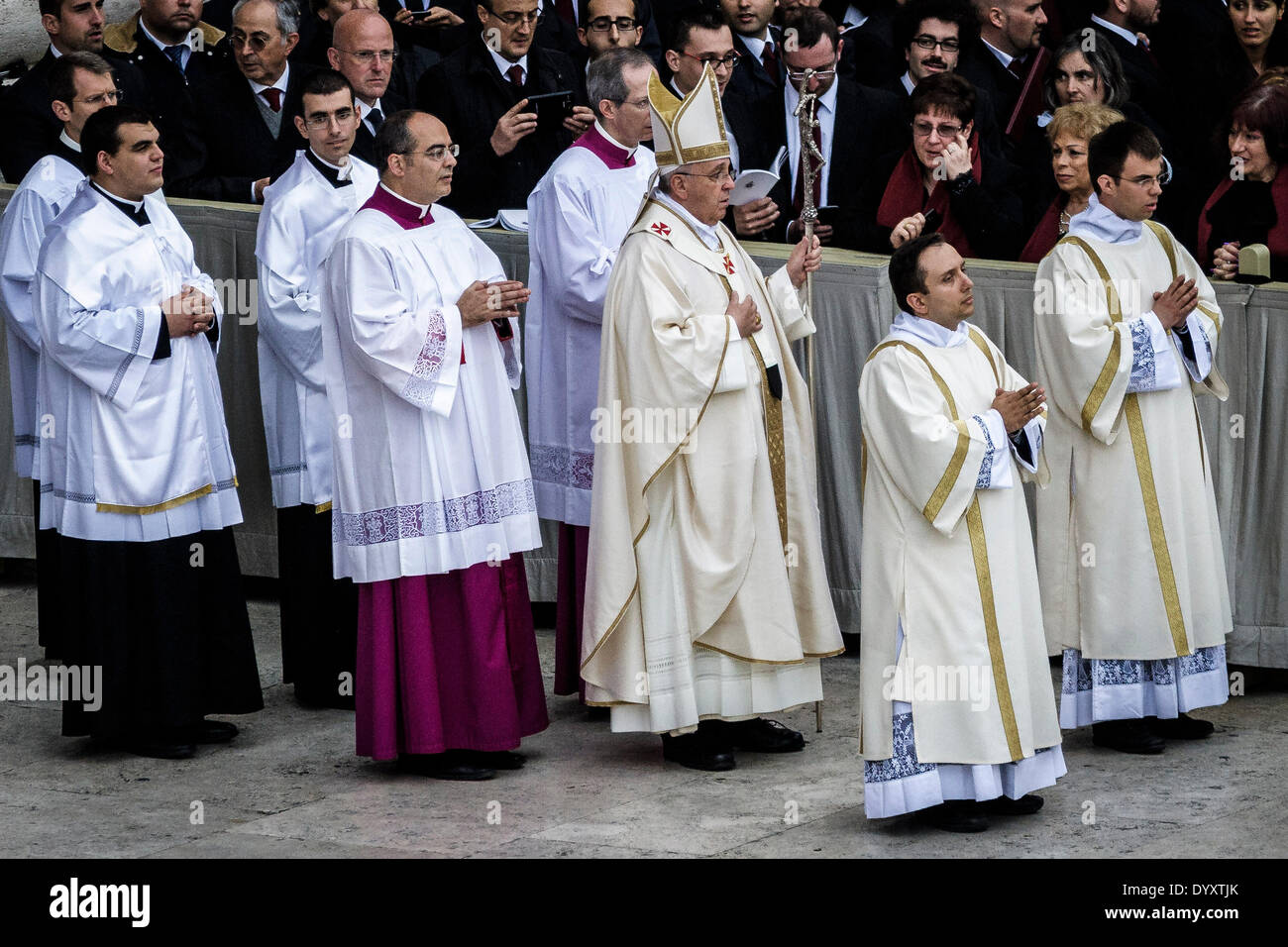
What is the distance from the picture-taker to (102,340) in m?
7.10

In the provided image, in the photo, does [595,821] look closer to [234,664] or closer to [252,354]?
[234,664]

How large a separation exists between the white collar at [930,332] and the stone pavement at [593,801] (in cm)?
146

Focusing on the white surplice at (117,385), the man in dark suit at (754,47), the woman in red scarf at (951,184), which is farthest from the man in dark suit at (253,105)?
the woman in red scarf at (951,184)

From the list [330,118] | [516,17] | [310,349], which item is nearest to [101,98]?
[330,118]

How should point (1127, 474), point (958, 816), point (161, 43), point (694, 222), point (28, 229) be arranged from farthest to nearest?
point (161, 43) → point (28, 229) → point (694, 222) → point (1127, 474) → point (958, 816)

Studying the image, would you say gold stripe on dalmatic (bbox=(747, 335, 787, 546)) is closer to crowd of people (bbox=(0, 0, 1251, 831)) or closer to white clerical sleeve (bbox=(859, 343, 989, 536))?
crowd of people (bbox=(0, 0, 1251, 831))

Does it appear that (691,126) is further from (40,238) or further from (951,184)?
(40,238)

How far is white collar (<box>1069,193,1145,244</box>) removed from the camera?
7008 mm

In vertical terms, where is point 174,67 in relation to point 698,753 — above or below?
above

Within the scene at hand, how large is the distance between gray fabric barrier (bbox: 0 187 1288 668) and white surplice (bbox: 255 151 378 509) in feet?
3.29

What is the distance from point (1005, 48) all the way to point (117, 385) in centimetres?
468

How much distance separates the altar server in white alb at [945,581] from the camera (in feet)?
19.9

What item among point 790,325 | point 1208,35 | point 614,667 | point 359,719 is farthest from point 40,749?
point 1208,35

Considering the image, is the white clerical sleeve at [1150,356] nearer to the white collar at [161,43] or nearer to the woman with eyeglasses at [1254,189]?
the woman with eyeglasses at [1254,189]
